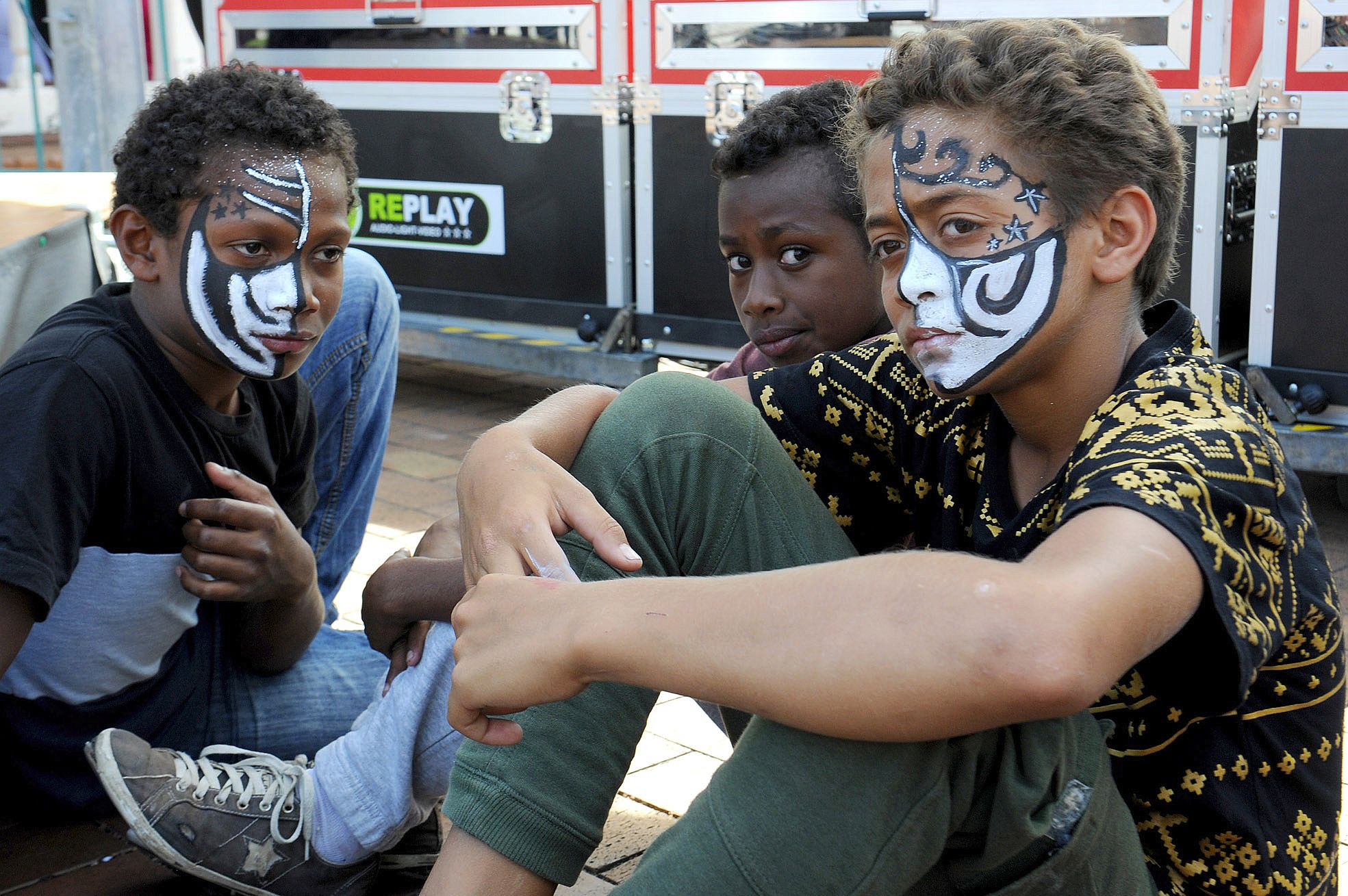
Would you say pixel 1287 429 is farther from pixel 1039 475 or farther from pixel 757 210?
pixel 1039 475

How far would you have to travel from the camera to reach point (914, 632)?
3.98 feet

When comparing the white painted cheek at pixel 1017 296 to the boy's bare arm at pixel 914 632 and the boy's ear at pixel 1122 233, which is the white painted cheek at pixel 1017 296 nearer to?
the boy's ear at pixel 1122 233

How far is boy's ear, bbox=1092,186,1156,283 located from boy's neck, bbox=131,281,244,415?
4.24 ft

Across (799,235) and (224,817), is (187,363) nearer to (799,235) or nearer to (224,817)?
(224,817)

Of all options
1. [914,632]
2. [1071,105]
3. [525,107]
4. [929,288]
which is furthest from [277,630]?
[525,107]

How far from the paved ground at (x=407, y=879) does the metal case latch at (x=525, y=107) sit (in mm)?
1234

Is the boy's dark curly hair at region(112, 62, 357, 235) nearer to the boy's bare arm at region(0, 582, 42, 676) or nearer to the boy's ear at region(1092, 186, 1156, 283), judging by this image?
the boy's bare arm at region(0, 582, 42, 676)

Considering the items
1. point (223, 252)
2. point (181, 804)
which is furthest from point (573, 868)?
point (223, 252)

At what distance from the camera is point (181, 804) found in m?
1.89

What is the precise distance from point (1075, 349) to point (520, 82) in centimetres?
347

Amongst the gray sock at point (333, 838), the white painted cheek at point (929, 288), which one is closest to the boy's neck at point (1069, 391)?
the white painted cheek at point (929, 288)

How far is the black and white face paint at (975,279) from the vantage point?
1.60 metres

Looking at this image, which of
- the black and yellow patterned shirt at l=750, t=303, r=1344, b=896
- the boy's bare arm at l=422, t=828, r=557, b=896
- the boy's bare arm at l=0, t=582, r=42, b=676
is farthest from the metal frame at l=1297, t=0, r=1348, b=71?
the boy's bare arm at l=0, t=582, r=42, b=676

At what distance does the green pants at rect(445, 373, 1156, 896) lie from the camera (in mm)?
1240
